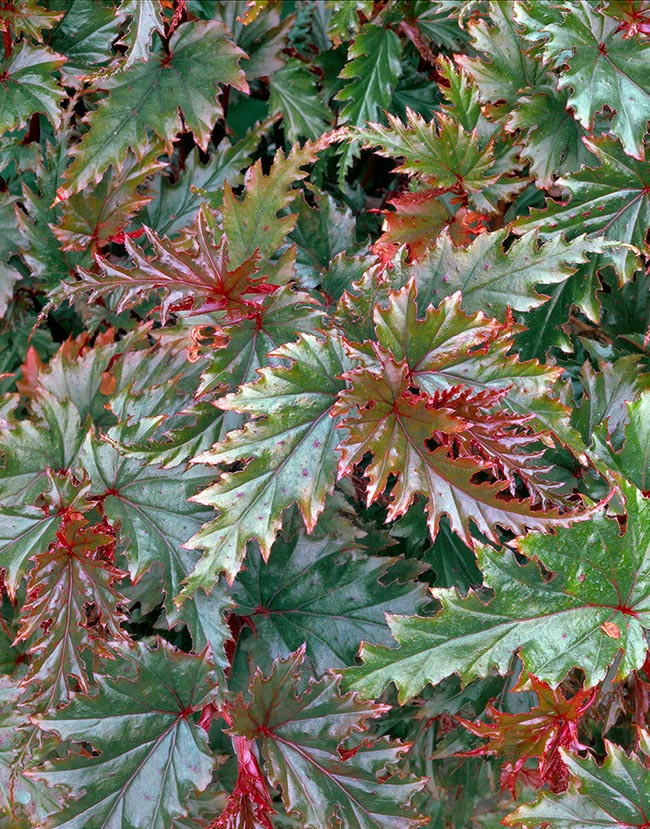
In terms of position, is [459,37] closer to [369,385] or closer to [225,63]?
[225,63]

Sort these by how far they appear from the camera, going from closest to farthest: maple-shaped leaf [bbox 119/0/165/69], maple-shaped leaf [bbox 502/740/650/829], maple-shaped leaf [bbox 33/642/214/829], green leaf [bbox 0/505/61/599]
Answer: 1. maple-shaped leaf [bbox 502/740/650/829]
2. maple-shaped leaf [bbox 33/642/214/829]
3. green leaf [bbox 0/505/61/599]
4. maple-shaped leaf [bbox 119/0/165/69]

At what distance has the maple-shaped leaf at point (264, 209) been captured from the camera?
1.01m

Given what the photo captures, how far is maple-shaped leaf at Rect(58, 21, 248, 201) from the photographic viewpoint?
1.17 metres

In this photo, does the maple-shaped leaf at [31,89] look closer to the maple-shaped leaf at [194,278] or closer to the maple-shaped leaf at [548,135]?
the maple-shaped leaf at [194,278]

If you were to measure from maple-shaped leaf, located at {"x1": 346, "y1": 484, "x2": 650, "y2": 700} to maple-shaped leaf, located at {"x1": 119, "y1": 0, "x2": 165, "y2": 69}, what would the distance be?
0.81 meters

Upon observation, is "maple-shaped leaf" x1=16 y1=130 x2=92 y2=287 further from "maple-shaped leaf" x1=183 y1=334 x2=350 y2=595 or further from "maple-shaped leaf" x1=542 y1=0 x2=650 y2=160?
"maple-shaped leaf" x1=542 y1=0 x2=650 y2=160

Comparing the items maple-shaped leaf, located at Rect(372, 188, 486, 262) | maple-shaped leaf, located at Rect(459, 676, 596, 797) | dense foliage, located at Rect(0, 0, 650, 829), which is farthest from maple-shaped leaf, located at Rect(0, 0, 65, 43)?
maple-shaped leaf, located at Rect(459, 676, 596, 797)

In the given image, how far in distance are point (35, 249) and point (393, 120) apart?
63 centimetres

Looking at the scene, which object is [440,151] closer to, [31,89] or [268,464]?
[268,464]

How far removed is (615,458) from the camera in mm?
921

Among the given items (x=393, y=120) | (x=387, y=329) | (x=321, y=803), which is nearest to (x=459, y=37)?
(x=393, y=120)

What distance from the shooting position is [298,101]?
1362 mm

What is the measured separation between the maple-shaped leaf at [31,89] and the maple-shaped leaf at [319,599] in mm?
734

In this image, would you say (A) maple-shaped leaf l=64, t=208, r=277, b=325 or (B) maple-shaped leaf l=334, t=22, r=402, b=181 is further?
(B) maple-shaped leaf l=334, t=22, r=402, b=181
